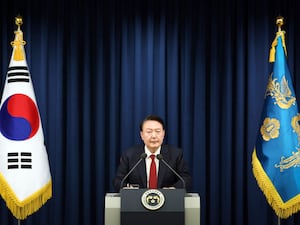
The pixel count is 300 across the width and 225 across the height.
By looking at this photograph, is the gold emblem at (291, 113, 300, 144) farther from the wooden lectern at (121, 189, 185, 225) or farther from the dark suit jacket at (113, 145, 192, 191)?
the wooden lectern at (121, 189, 185, 225)

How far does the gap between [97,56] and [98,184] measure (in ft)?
4.24

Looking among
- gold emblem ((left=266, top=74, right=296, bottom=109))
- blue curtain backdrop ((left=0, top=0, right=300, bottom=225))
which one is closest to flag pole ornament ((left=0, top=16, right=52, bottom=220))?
blue curtain backdrop ((left=0, top=0, right=300, bottom=225))

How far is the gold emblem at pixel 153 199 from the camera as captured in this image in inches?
94.8

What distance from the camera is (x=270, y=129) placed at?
4.16m

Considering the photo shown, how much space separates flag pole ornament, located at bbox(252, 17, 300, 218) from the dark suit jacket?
0.86m

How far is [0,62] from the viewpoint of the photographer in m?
5.00

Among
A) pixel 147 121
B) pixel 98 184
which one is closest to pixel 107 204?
pixel 147 121

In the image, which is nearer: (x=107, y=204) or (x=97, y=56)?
(x=107, y=204)

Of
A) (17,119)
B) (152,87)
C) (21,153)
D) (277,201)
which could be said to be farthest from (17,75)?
(277,201)

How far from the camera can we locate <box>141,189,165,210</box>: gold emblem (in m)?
2.41

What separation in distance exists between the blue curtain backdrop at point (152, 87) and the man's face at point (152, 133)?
138 cm

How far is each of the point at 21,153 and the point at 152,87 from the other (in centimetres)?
148

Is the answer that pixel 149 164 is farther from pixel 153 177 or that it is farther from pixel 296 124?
pixel 296 124

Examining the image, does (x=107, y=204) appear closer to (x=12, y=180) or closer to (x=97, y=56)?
(x=12, y=180)
